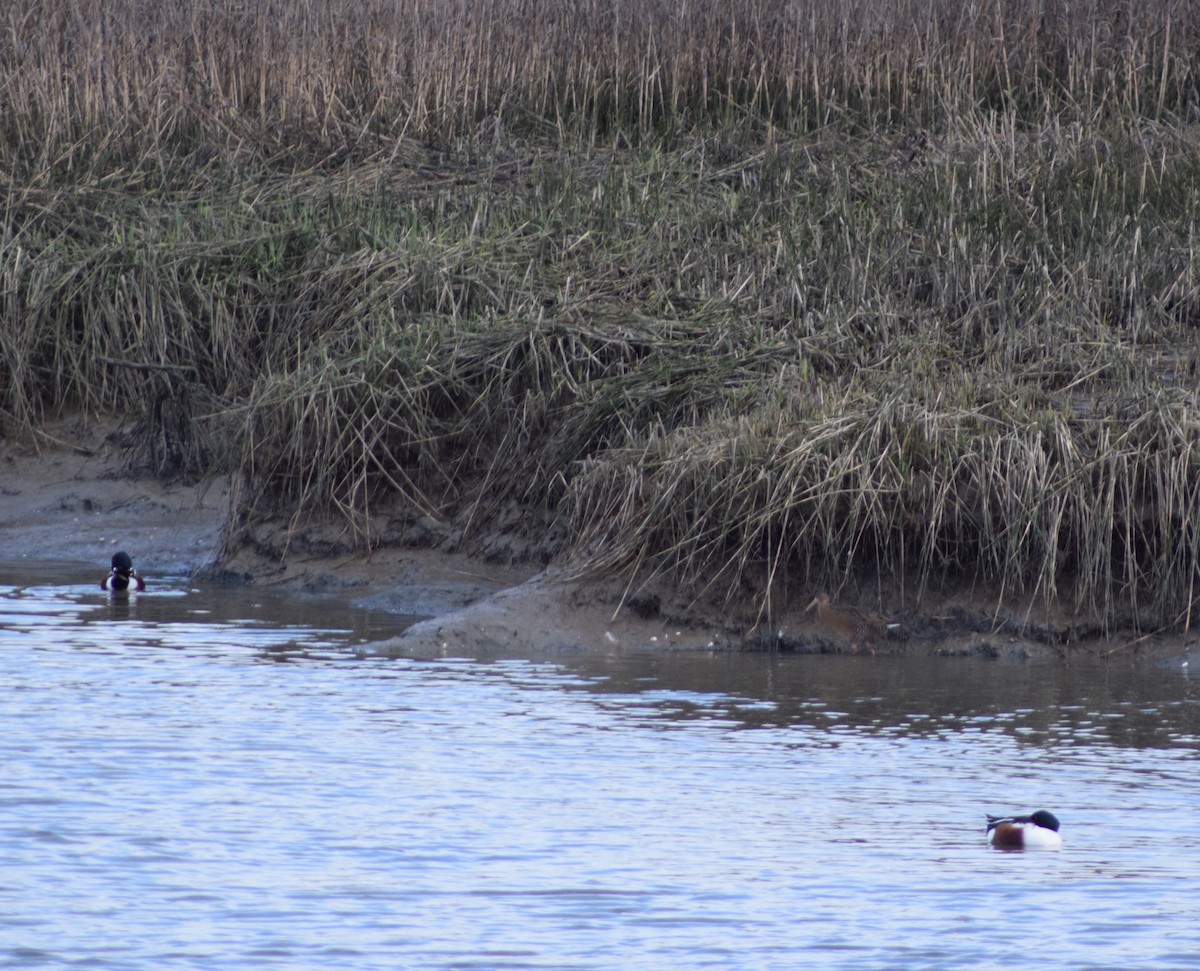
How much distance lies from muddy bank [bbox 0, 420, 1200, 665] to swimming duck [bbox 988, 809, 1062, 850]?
290 centimetres

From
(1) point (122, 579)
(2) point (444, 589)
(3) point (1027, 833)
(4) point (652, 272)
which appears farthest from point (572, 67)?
(3) point (1027, 833)

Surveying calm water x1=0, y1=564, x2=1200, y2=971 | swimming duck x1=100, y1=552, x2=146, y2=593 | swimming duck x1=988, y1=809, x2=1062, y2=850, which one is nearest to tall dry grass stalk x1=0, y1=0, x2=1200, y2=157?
swimming duck x1=100, y1=552, x2=146, y2=593

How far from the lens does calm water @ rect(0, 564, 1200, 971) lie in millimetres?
5078

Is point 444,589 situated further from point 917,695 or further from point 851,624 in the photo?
point 917,695

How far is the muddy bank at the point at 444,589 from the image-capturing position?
344 inches

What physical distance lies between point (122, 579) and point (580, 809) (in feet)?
15.2

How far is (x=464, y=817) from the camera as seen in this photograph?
20.0 ft

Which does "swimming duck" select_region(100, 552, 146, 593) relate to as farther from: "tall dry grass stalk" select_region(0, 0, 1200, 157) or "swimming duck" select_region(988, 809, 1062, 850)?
"swimming duck" select_region(988, 809, 1062, 850)

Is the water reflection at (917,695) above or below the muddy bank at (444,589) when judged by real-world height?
below

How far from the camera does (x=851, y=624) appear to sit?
8.79 meters

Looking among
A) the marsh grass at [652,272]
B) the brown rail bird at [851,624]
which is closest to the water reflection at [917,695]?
the brown rail bird at [851,624]

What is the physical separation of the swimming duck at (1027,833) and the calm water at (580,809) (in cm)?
5

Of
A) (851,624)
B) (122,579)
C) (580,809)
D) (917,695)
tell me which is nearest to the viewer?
(580,809)

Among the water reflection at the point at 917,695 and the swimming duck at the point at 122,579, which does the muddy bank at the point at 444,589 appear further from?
the swimming duck at the point at 122,579
